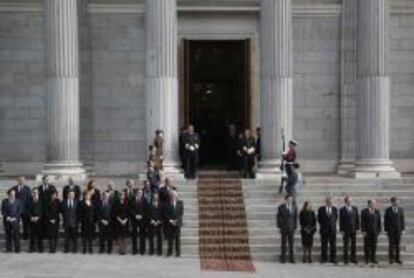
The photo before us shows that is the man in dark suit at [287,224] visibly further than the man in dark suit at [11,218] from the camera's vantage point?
No

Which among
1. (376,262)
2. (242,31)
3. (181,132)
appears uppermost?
(242,31)

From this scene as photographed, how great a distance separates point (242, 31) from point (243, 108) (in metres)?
3.19

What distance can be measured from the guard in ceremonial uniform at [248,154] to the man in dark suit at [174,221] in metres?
6.98

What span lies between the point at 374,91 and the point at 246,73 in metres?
6.77

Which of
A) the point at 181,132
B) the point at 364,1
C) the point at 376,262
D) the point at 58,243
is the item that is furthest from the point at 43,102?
the point at 376,262

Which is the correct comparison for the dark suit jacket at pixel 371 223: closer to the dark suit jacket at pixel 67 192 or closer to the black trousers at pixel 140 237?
the black trousers at pixel 140 237

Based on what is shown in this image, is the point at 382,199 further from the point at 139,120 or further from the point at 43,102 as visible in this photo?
the point at 43,102

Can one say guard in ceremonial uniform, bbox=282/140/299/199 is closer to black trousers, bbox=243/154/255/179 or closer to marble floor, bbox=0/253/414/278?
black trousers, bbox=243/154/255/179

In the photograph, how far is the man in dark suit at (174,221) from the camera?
101 feet

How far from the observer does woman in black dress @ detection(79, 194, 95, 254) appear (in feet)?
102

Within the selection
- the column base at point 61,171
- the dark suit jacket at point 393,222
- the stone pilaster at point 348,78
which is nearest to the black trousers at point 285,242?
the dark suit jacket at point 393,222

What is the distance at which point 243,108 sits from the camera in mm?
42344

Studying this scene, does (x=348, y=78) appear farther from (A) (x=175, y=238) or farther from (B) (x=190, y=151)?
(A) (x=175, y=238)

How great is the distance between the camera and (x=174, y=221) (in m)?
30.7
